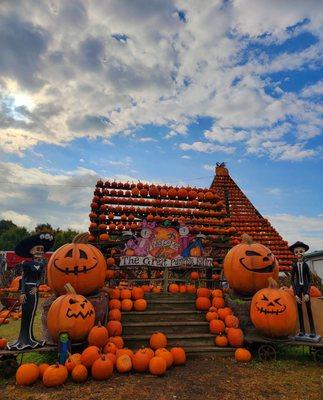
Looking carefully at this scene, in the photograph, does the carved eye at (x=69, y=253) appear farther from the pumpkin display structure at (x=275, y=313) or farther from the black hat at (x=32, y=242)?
the pumpkin display structure at (x=275, y=313)

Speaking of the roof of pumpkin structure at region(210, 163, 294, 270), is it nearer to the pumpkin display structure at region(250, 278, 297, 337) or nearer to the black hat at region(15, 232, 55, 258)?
the pumpkin display structure at region(250, 278, 297, 337)

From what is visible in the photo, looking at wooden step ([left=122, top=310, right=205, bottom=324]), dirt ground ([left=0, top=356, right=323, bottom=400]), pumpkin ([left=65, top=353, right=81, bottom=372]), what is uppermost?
wooden step ([left=122, top=310, right=205, bottom=324])

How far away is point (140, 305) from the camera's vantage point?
28.4ft

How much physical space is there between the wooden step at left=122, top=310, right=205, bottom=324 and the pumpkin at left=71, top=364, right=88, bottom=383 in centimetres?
265

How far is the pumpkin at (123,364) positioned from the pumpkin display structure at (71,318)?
99 centimetres

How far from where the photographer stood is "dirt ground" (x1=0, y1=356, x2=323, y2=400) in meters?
5.14

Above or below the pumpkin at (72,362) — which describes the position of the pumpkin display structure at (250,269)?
above

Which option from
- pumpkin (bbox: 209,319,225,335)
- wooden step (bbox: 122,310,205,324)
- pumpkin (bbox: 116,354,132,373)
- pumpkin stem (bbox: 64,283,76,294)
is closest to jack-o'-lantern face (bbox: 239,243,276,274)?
pumpkin (bbox: 209,319,225,335)

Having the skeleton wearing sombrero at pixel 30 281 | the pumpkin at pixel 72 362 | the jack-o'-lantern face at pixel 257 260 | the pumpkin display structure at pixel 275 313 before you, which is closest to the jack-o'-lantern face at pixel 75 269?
the skeleton wearing sombrero at pixel 30 281

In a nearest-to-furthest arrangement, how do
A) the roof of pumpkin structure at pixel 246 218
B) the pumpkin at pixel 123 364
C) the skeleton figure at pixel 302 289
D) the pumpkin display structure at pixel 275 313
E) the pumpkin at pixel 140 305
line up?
the pumpkin at pixel 123 364
the pumpkin display structure at pixel 275 313
the skeleton figure at pixel 302 289
the pumpkin at pixel 140 305
the roof of pumpkin structure at pixel 246 218

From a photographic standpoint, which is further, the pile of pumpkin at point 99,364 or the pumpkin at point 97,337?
the pumpkin at point 97,337

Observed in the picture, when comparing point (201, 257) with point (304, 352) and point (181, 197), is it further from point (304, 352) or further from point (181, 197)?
point (304, 352)

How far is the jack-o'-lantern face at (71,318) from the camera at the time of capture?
642 centimetres

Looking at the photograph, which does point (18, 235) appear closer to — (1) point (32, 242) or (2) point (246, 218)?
(2) point (246, 218)
